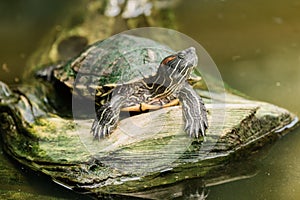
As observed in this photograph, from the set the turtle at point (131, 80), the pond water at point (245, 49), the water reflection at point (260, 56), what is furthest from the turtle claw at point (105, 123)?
the water reflection at point (260, 56)

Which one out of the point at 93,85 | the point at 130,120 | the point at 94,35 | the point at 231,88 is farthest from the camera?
the point at 94,35

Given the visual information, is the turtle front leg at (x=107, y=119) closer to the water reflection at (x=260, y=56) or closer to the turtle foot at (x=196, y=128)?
the turtle foot at (x=196, y=128)

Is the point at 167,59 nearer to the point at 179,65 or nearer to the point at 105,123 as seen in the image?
the point at 179,65

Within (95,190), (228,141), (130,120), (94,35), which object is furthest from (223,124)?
(94,35)

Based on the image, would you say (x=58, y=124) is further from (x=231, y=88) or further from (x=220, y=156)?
(x=231, y=88)

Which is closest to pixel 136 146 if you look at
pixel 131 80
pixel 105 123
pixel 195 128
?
pixel 105 123

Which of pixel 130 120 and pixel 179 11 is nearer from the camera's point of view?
pixel 130 120
